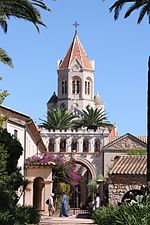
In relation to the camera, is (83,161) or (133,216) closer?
(133,216)

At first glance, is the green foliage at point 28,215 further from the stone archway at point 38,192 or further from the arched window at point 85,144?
the arched window at point 85,144

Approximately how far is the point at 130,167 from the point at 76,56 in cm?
9191

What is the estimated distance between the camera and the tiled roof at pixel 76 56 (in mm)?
120062

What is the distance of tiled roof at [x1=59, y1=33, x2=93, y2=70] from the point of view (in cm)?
12006

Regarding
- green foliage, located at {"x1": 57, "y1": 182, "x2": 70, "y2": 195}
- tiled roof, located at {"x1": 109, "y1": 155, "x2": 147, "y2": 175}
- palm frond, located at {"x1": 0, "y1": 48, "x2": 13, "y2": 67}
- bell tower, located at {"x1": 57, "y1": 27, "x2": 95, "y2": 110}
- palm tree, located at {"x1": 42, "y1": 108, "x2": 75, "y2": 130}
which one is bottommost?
green foliage, located at {"x1": 57, "y1": 182, "x2": 70, "y2": 195}

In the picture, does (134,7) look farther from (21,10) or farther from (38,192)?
(38,192)

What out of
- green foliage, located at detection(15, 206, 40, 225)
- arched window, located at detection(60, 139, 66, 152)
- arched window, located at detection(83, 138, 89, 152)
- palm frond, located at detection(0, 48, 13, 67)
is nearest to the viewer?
green foliage, located at detection(15, 206, 40, 225)

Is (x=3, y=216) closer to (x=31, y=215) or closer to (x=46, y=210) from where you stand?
(x=31, y=215)

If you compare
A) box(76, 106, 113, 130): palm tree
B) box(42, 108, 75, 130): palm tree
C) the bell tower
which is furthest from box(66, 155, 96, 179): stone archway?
the bell tower

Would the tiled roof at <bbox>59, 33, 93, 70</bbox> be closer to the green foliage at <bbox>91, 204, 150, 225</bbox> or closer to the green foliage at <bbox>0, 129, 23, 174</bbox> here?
the green foliage at <bbox>0, 129, 23, 174</bbox>

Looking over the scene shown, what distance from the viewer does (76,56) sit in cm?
12050

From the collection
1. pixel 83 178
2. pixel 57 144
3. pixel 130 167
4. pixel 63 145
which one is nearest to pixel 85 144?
pixel 63 145

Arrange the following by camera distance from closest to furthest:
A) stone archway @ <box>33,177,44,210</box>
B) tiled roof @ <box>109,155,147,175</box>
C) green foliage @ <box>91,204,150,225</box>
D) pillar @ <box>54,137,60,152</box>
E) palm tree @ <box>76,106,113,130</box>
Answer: green foliage @ <box>91,204,150,225</box> < tiled roof @ <box>109,155,147,175</box> < stone archway @ <box>33,177,44,210</box> < pillar @ <box>54,137,60,152</box> < palm tree @ <box>76,106,113,130</box>

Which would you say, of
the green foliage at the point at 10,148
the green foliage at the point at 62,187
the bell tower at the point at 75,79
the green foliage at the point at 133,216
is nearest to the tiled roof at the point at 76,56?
the bell tower at the point at 75,79
